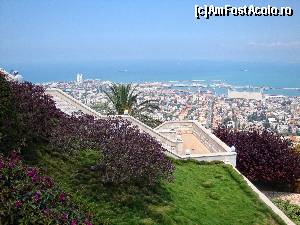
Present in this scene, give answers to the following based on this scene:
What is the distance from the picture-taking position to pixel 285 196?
19.4m

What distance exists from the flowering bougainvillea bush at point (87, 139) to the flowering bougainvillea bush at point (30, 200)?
7.93ft

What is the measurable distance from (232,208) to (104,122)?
14.5 feet

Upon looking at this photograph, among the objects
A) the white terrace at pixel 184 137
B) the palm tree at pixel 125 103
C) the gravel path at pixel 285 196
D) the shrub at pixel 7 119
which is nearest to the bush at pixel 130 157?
the shrub at pixel 7 119

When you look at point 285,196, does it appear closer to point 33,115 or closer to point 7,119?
point 33,115

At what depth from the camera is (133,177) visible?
9.99m

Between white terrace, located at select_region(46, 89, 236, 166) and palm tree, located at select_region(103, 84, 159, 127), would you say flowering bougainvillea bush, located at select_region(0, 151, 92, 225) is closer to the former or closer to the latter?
white terrace, located at select_region(46, 89, 236, 166)

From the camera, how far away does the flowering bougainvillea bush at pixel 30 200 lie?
5.85 m

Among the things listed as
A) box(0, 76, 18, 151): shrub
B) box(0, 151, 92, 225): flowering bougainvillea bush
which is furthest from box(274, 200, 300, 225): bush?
box(0, 151, 92, 225): flowering bougainvillea bush

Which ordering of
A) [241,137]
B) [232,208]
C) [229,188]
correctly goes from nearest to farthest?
[232,208], [229,188], [241,137]

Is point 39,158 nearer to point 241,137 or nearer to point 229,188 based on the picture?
point 229,188

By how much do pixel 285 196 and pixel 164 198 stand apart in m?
10.0

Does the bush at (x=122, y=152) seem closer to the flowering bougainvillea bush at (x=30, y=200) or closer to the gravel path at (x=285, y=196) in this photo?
the flowering bougainvillea bush at (x=30, y=200)

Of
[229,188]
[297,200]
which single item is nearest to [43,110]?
[229,188]

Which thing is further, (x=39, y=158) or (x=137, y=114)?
(x=137, y=114)
